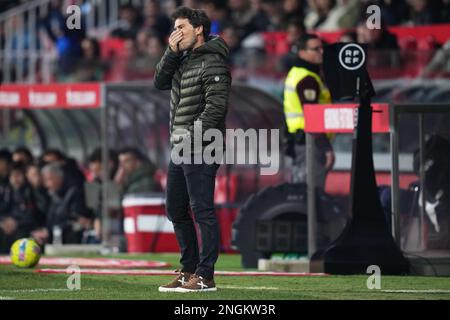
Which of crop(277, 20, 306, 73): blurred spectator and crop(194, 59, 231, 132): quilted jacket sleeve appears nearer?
crop(194, 59, 231, 132): quilted jacket sleeve

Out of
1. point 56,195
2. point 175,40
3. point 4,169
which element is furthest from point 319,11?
point 175,40

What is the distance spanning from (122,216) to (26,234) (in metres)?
1.29

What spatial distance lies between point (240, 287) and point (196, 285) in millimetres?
863

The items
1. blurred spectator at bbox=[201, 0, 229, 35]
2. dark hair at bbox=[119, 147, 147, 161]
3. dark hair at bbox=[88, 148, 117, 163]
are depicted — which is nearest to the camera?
dark hair at bbox=[119, 147, 147, 161]

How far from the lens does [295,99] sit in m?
16.0

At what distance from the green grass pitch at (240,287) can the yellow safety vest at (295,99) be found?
2.74m

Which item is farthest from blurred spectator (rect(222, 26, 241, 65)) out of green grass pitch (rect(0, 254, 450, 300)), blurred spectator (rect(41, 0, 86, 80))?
green grass pitch (rect(0, 254, 450, 300))

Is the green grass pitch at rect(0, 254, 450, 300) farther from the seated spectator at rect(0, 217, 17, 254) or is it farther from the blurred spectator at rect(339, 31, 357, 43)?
the blurred spectator at rect(339, 31, 357, 43)

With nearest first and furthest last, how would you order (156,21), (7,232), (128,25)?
1. (7,232)
2. (156,21)
3. (128,25)

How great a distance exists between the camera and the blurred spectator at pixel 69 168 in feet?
66.0

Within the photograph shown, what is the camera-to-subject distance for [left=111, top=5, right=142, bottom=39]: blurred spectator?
26453 mm

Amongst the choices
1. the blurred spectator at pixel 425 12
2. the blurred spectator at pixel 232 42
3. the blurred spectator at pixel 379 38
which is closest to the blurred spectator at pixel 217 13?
the blurred spectator at pixel 232 42

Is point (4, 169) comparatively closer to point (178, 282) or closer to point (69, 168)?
point (69, 168)

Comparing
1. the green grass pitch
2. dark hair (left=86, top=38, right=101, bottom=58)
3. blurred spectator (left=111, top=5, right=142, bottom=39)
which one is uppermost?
blurred spectator (left=111, top=5, right=142, bottom=39)
